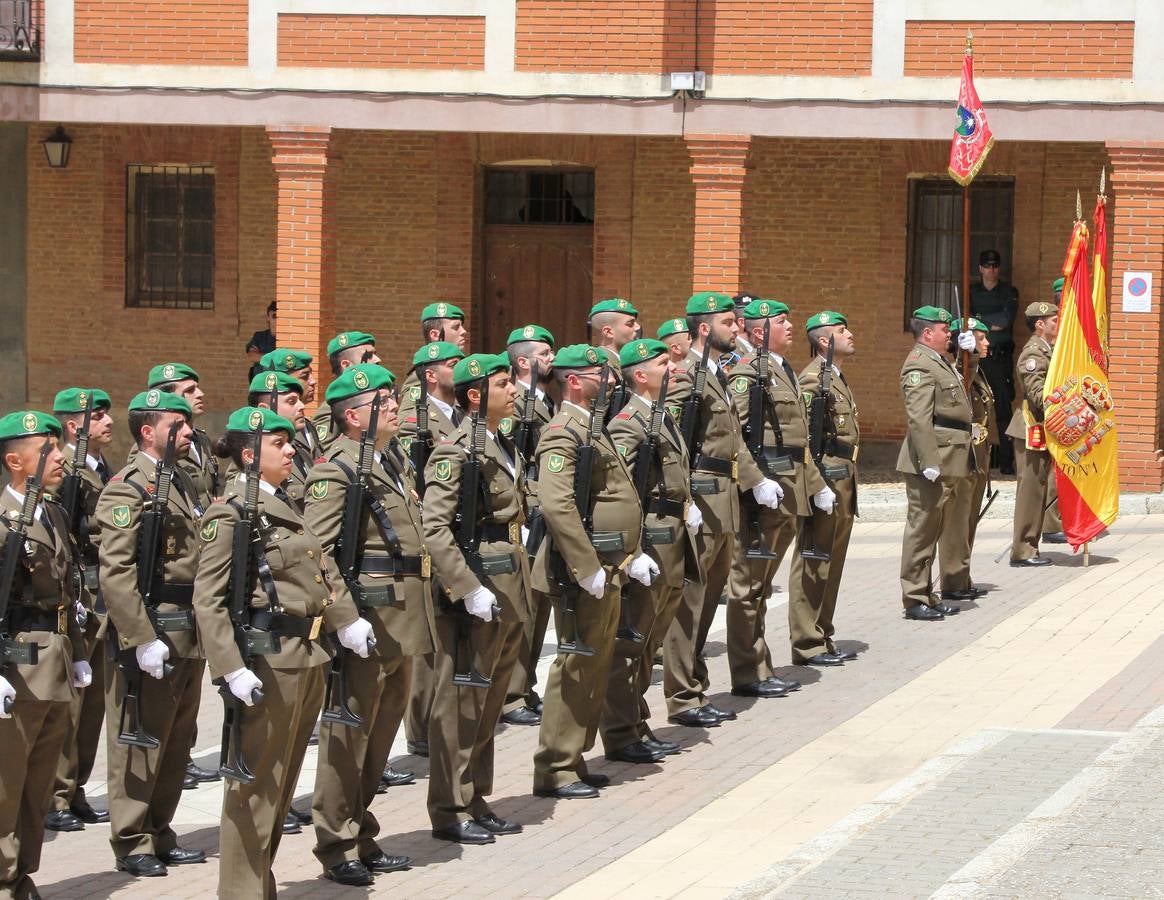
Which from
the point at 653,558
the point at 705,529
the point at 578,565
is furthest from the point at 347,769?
the point at 705,529

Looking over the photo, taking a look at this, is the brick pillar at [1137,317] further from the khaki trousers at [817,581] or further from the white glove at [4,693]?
the white glove at [4,693]

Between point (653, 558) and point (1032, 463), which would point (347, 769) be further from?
point (1032, 463)

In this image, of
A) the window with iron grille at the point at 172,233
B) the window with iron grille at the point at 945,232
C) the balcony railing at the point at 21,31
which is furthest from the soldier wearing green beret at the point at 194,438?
the window with iron grille at the point at 172,233

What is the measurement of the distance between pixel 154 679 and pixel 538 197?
14.9 m

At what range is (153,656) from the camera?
310 inches

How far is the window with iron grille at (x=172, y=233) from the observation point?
23.0 m

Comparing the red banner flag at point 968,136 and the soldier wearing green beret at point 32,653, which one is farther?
the red banner flag at point 968,136

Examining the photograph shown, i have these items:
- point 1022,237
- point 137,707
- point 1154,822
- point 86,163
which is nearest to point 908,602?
point 1154,822

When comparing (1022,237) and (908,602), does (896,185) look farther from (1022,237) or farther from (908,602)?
(908,602)

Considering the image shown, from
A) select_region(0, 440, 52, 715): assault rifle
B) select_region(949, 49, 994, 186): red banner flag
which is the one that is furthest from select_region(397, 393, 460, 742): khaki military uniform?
select_region(949, 49, 994, 186): red banner flag

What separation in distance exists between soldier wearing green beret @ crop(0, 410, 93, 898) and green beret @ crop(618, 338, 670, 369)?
10.2 ft

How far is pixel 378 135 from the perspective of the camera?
22484mm

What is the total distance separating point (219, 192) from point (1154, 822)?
16.8 metres

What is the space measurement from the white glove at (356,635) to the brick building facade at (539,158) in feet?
40.2
